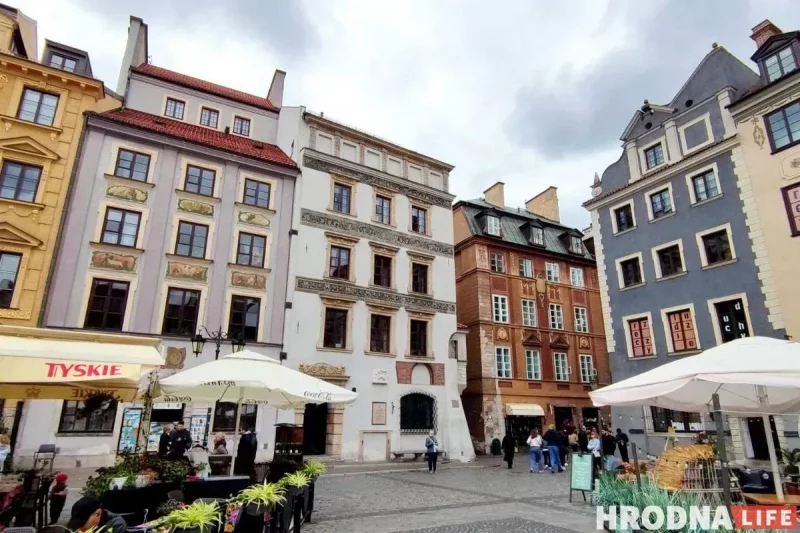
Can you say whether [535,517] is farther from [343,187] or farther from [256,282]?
[343,187]

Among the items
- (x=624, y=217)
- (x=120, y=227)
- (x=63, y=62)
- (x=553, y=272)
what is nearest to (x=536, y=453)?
(x=624, y=217)

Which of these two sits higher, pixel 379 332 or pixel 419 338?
pixel 379 332

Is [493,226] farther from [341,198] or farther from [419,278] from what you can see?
[341,198]

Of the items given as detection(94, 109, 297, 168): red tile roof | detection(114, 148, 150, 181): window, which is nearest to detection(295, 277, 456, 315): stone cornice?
detection(94, 109, 297, 168): red tile roof

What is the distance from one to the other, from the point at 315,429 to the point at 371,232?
9.92m

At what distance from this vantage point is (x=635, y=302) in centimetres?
2241

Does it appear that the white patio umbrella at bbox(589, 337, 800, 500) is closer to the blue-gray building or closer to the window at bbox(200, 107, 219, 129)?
the blue-gray building

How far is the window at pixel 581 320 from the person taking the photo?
108ft

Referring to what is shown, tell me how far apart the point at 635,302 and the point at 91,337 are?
22.3 m

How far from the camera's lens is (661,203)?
22125 millimetres

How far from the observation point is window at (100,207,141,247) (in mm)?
18375

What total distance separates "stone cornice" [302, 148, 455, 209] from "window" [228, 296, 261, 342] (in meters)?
7.47

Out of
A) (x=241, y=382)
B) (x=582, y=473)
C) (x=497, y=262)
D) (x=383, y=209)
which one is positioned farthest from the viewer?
(x=497, y=262)

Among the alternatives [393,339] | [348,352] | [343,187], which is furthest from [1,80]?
[393,339]
